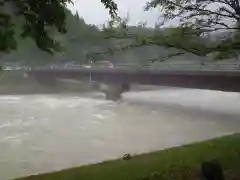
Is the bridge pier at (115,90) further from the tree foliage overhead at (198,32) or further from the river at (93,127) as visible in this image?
the tree foliage overhead at (198,32)

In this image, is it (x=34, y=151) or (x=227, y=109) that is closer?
(x=34, y=151)

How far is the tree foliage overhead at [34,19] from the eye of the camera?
12.0ft

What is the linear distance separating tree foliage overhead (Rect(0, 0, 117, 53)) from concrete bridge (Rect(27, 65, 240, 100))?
16.8 meters

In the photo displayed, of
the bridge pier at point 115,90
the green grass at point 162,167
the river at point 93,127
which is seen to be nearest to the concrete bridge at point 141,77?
the bridge pier at point 115,90

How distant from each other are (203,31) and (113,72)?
71.3 ft

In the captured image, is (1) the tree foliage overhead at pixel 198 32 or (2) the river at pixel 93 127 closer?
(1) the tree foliage overhead at pixel 198 32

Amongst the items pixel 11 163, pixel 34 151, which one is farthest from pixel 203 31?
pixel 34 151

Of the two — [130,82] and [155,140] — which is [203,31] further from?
[130,82]

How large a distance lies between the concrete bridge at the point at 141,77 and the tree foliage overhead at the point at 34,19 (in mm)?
16849

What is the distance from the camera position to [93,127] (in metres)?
18.0

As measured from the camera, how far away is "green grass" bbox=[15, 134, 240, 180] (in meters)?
6.32

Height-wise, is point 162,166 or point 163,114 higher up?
point 162,166

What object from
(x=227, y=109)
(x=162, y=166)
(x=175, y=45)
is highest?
(x=175, y=45)

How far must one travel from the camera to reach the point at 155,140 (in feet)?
47.0
